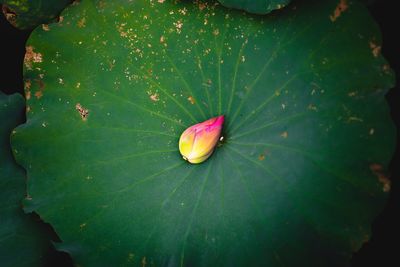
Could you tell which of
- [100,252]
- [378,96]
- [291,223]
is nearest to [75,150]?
[100,252]

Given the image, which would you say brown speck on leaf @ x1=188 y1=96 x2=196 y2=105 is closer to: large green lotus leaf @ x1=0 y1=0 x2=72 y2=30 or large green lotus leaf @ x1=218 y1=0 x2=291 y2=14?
large green lotus leaf @ x1=218 y1=0 x2=291 y2=14

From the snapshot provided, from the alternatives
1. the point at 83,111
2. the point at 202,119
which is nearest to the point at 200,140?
the point at 202,119

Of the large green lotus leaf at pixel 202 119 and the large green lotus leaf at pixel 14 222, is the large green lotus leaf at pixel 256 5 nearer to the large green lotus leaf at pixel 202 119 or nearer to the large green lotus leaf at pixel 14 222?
the large green lotus leaf at pixel 202 119

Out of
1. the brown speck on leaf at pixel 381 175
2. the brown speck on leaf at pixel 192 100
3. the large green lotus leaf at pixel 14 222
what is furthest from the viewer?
the large green lotus leaf at pixel 14 222

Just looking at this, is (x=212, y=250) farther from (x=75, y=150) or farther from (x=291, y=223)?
(x=75, y=150)

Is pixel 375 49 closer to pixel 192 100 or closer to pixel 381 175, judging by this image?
pixel 381 175

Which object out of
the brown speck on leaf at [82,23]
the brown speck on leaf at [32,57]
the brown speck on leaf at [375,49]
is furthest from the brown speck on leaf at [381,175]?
the brown speck on leaf at [32,57]
